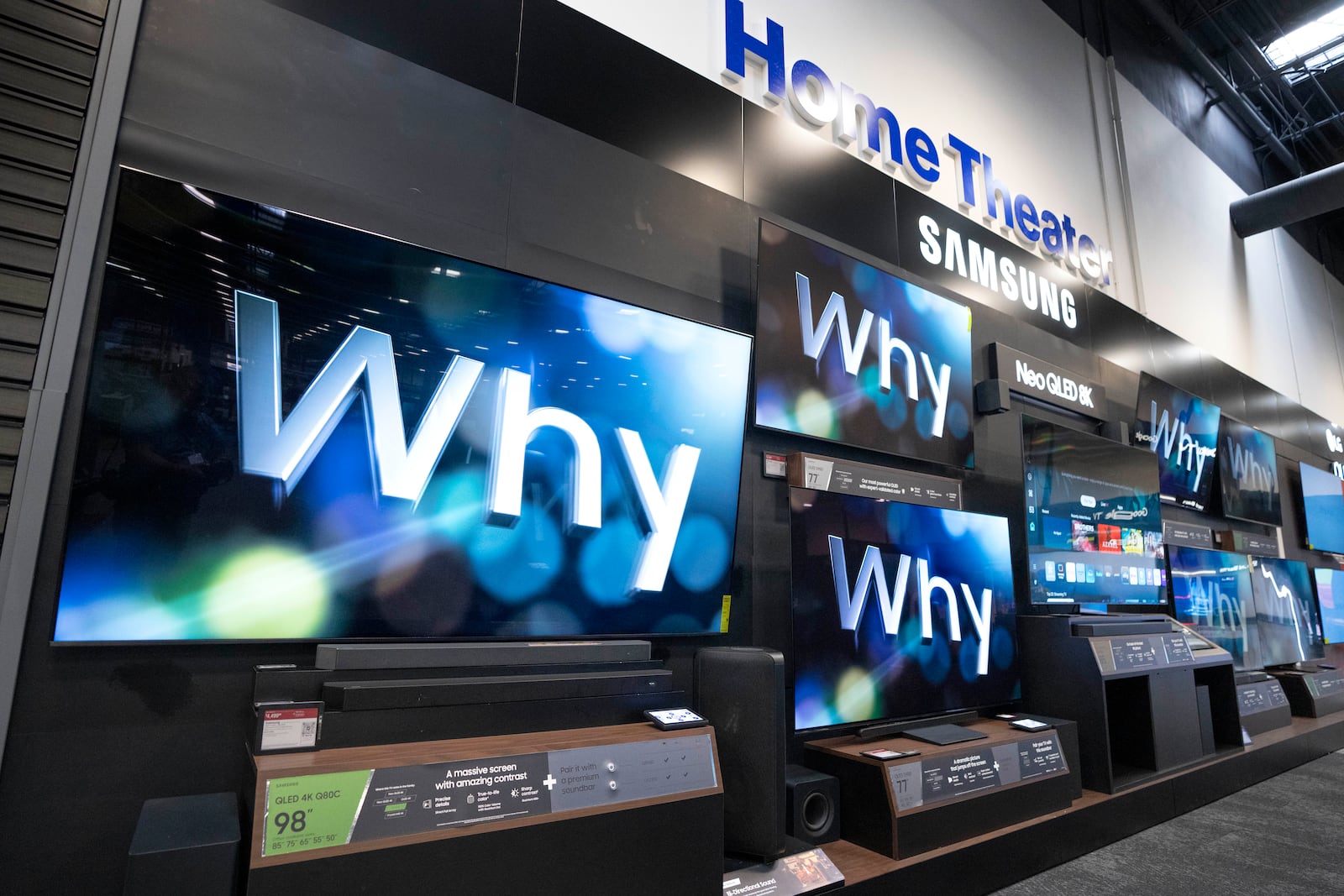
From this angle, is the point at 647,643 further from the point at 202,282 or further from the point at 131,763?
the point at 202,282

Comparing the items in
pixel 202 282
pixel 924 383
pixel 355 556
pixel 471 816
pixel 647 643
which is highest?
pixel 924 383

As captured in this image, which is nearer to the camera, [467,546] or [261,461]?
[261,461]

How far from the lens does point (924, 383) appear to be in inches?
114

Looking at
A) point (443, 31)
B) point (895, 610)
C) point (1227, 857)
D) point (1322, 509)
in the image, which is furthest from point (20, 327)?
point (1322, 509)

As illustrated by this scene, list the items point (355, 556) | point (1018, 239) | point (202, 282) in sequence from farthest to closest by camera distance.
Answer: point (1018, 239), point (355, 556), point (202, 282)

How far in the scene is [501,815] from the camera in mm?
1275

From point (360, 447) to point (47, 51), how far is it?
101 centimetres

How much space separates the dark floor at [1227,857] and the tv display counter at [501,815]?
4.12ft

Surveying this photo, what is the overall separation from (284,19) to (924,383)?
2.41 m

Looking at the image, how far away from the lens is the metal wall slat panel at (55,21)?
1.43 metres

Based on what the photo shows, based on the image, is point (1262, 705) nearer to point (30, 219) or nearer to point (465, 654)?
point (465, 654)

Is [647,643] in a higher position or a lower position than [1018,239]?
lower

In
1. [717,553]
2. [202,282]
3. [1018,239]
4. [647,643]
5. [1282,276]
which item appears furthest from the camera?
[1282,276]

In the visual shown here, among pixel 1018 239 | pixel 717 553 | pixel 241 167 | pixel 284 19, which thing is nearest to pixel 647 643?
pixel 717 553
